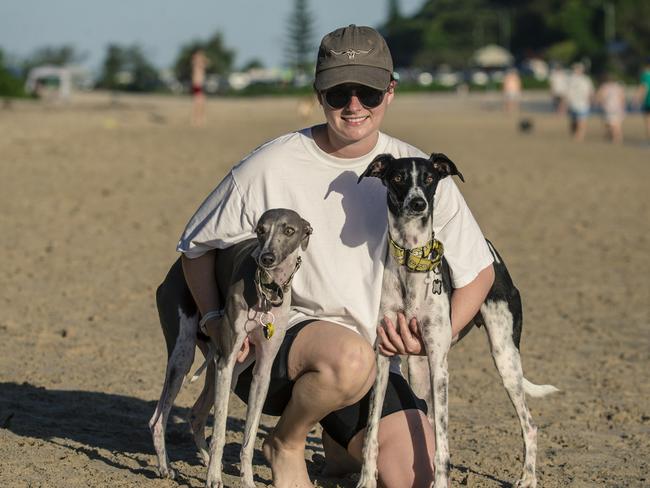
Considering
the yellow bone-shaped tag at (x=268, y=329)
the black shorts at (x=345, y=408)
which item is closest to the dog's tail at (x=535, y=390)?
the black shorts at (x=345, y=408)

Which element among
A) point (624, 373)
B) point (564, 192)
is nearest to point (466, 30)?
point (564, 192)

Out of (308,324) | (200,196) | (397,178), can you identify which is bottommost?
(200,196)

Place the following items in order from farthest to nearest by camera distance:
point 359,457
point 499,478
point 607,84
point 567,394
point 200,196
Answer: point 607,84 < point 200,196 < point 567,394 < point 499,478 < point 359,457

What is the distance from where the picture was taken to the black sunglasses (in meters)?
4.77

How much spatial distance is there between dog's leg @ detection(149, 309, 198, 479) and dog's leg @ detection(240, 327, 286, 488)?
59 cm

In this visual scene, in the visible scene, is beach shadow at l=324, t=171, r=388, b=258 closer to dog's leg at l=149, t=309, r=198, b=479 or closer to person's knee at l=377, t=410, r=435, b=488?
person's knee at l=377, t=410, r=435, b=488

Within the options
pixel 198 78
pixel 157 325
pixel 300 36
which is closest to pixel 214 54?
pixel 300 36

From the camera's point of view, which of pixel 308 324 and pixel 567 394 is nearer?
pixel 308 324

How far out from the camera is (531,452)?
5.06 meters

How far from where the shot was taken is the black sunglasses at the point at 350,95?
Answer: 4766mm

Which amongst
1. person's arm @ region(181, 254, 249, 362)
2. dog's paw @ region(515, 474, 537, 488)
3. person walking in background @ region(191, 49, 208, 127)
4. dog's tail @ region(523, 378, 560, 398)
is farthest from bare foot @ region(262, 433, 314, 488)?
person walking in background @ region(191, 49, 208, 127)

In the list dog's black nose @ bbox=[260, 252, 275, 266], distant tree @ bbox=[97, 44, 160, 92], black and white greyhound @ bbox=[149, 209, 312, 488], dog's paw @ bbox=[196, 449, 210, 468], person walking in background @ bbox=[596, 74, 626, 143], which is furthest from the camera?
distant tree @ bbox=[97, 44, 160, 92]

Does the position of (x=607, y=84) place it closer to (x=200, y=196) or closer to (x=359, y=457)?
(x=200, y=196)

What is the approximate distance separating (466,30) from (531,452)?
136 m
